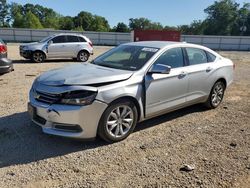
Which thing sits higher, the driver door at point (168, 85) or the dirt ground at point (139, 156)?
the driver door at point (168, 85)

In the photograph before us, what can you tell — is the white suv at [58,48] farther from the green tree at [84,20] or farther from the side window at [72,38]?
the green tree at [84,20]

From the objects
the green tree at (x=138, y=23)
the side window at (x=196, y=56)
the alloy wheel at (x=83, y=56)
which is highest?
the green tree at (x=138, y=23)

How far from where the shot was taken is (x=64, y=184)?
3.58 m

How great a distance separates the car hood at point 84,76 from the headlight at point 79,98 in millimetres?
169

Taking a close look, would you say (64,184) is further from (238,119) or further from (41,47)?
(41,47)

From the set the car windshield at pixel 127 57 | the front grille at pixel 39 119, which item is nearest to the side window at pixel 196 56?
the car windshield at pixel 127 57

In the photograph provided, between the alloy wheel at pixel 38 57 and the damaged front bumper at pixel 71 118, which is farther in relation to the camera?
the alloy wheel at pixel 38 57

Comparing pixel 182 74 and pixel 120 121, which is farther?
pixel 182 74

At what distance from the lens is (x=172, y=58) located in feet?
18.4

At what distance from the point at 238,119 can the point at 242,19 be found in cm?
8822

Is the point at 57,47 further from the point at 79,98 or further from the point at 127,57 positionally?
the point at 79,98

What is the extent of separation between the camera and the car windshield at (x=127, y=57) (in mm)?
5215

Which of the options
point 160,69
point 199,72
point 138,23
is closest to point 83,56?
point 199,72

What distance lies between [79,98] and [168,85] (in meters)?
1.81
